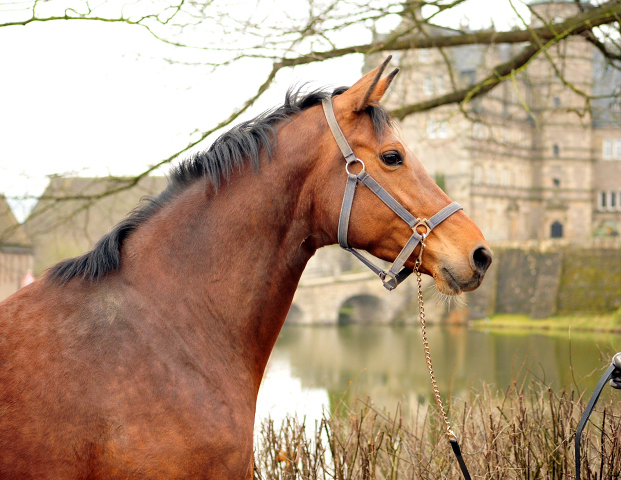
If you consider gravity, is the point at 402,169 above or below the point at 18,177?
below

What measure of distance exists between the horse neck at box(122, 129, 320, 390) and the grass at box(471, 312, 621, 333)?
91.9 ft

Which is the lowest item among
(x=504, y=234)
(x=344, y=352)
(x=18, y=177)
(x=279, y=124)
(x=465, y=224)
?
(x=344, y=352)

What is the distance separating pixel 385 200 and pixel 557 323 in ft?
109

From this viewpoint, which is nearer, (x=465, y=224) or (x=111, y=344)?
(x=111, y=344)

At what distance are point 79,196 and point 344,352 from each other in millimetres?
19797

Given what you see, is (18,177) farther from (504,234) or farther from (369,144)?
(504,234)

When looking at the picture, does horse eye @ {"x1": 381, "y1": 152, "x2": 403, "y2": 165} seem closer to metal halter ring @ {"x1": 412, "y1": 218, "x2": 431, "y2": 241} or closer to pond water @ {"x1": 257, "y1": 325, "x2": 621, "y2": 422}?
metal halter ring @ {"x1": 412, "y1": 218, "x2": 431, "y2": 241}

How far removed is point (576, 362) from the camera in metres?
17.6

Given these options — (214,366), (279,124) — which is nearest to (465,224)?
(279,124)

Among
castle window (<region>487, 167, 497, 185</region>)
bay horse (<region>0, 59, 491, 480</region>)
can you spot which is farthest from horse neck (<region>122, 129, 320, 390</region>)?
castle window (<region>487, 167, 497, 185</region>)

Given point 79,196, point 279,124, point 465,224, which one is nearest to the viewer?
point 465,224

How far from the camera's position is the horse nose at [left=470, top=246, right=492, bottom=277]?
81.7 inches

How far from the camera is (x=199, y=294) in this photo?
213 cm

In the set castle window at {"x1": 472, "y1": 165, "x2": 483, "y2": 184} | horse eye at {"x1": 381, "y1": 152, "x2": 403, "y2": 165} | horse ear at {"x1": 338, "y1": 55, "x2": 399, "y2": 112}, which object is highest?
castle window at {"x1": 472, "y1": 165, "x2": 483, "y2": 184}
